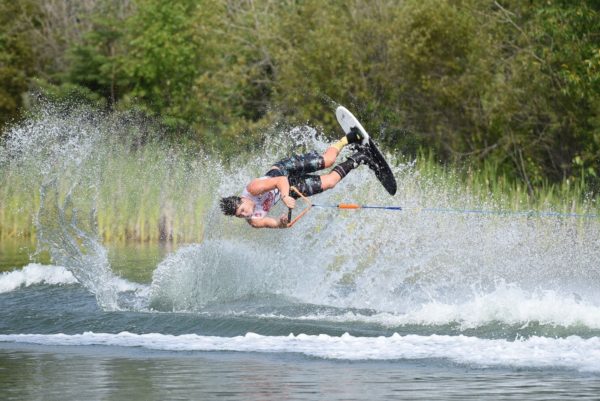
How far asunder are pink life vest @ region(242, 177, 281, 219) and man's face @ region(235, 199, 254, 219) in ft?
0.19

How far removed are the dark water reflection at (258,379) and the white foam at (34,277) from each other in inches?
171

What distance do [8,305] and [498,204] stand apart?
28.3ft

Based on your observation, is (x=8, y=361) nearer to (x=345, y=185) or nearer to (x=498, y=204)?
(x=345, y=185)

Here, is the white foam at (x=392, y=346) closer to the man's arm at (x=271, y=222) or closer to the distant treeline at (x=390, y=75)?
the man's arm at (x=271, y=222)

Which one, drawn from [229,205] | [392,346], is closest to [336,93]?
[229,205]

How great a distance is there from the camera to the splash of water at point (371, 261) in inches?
509

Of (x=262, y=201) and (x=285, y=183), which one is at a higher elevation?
(x=285, y=183)

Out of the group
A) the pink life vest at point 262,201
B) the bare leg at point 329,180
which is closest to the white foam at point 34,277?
the pink life vest at point 262,201

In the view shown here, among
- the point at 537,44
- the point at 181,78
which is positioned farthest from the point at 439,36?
the point at 181,78

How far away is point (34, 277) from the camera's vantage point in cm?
1527

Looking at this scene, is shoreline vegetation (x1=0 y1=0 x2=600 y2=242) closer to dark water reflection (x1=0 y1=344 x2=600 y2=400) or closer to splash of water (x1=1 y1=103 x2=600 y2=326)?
splash of water (x1=1 y1=103 x2=600 y2=326)

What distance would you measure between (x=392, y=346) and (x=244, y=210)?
3095 mm

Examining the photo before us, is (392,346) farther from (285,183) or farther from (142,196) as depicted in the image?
(142,196)

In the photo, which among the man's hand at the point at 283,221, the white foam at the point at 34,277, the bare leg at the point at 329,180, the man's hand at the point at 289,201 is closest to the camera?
the man's hand at the point at 289,201
